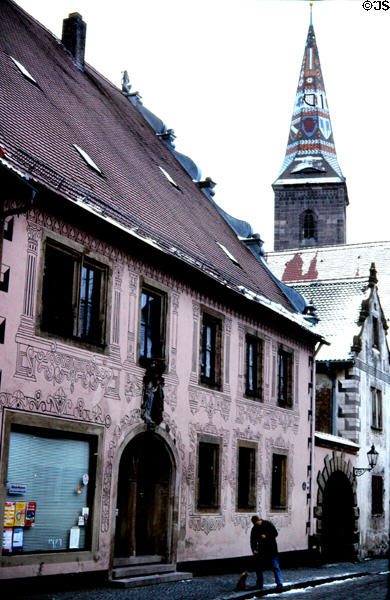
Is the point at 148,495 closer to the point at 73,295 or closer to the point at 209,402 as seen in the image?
the point at 209,402

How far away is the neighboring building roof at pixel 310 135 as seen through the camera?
2837 inches

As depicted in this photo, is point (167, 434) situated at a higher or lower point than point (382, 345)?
lower

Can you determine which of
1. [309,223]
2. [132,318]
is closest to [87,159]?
[132,318]

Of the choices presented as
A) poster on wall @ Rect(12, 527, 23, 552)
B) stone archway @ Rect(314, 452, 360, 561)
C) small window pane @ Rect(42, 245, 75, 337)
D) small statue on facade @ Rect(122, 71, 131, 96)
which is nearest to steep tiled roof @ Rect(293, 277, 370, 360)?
stone archway @ Rect(314, 452, 360, 561)

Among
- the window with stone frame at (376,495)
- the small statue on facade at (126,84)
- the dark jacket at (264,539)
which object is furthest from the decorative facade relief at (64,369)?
the window with stone frame at (376,495)

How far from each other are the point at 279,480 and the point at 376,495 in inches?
373

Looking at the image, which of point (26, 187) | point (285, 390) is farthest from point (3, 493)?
point (285, 390)

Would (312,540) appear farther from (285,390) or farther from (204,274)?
(204,274)

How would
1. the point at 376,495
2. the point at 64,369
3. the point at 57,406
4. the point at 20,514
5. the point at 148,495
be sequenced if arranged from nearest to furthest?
the point at 20,514
the point at 57,406
the point at 64,369
the point at 148,495
the point at 376,495

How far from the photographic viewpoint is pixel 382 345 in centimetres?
3475

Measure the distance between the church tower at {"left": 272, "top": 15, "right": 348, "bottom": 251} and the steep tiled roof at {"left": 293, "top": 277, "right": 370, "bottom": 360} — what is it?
113ft

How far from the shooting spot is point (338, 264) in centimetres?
4294

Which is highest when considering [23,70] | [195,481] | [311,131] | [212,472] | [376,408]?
[311,131]

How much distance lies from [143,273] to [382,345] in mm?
18804
